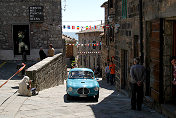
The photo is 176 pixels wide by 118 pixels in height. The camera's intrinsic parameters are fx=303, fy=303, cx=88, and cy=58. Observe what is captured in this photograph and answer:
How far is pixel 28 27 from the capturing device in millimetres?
21000

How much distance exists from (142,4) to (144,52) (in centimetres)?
155

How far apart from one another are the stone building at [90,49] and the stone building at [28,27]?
89.2 ft

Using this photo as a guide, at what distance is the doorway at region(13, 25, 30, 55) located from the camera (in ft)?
68.7

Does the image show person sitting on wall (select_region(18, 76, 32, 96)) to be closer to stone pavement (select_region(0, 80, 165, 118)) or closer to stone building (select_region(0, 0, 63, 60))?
stone pavement (select_region(0, 80, 165, 118))

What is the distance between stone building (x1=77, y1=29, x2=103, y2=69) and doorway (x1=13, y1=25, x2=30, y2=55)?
27.5 meters

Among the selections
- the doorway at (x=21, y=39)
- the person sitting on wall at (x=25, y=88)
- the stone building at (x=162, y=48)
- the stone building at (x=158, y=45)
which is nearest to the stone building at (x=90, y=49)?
the doorway at (x=21, y=39)

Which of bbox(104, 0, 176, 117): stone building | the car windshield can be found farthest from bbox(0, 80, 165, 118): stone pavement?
the car windshield

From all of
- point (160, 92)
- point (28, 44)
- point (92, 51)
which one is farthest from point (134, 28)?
point (92, 51)

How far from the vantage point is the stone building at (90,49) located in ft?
163

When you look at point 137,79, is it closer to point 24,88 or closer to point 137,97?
point 137,97

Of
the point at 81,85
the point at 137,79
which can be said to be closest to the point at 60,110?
the point at 137,79

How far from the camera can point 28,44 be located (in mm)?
21078

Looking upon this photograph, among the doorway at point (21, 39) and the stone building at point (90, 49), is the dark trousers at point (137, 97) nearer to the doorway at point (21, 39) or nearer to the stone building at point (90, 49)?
the doorway at point (21, 39)

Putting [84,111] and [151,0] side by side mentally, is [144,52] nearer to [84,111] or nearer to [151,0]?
[151,0]
